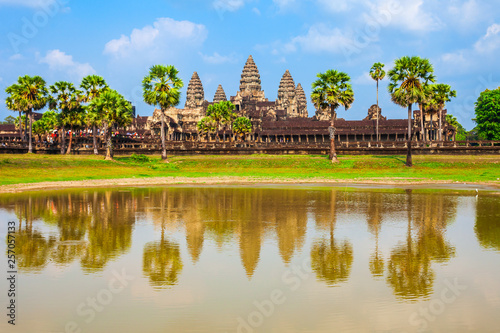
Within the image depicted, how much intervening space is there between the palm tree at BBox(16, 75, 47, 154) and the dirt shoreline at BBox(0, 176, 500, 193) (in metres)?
40.1

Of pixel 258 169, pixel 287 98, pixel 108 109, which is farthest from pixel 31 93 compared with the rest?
pixel 287 98

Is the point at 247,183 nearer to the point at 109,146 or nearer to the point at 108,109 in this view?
the point at 109,146

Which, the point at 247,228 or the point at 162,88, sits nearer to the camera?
the point at 247,228

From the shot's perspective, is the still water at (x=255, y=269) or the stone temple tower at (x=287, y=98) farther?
the stone temple tower at (x=287, y=98)

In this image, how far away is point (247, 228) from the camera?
20438 mm

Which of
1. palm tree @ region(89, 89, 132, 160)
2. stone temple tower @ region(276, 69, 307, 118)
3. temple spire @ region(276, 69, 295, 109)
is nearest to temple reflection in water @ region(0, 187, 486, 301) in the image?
palm tree @ region(89, 89, 132, 160)

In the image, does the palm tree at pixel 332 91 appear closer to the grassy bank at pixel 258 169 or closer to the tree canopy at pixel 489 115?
the grassy bank at pixel 258 169

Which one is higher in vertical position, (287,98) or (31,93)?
(287,98)

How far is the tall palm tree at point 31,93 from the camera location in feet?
261

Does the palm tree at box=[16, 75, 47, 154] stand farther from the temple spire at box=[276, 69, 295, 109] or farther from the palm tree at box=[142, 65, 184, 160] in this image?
the temple spire at box=[276, 69, 295, 109]

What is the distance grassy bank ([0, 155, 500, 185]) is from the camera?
4894 cm

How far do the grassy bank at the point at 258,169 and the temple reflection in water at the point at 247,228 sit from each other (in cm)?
1548

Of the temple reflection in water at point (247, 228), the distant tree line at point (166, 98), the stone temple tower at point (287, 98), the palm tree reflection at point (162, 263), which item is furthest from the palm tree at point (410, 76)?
the stone temple tower at point (287, 98)

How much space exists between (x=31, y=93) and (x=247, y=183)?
5067 centimetres
